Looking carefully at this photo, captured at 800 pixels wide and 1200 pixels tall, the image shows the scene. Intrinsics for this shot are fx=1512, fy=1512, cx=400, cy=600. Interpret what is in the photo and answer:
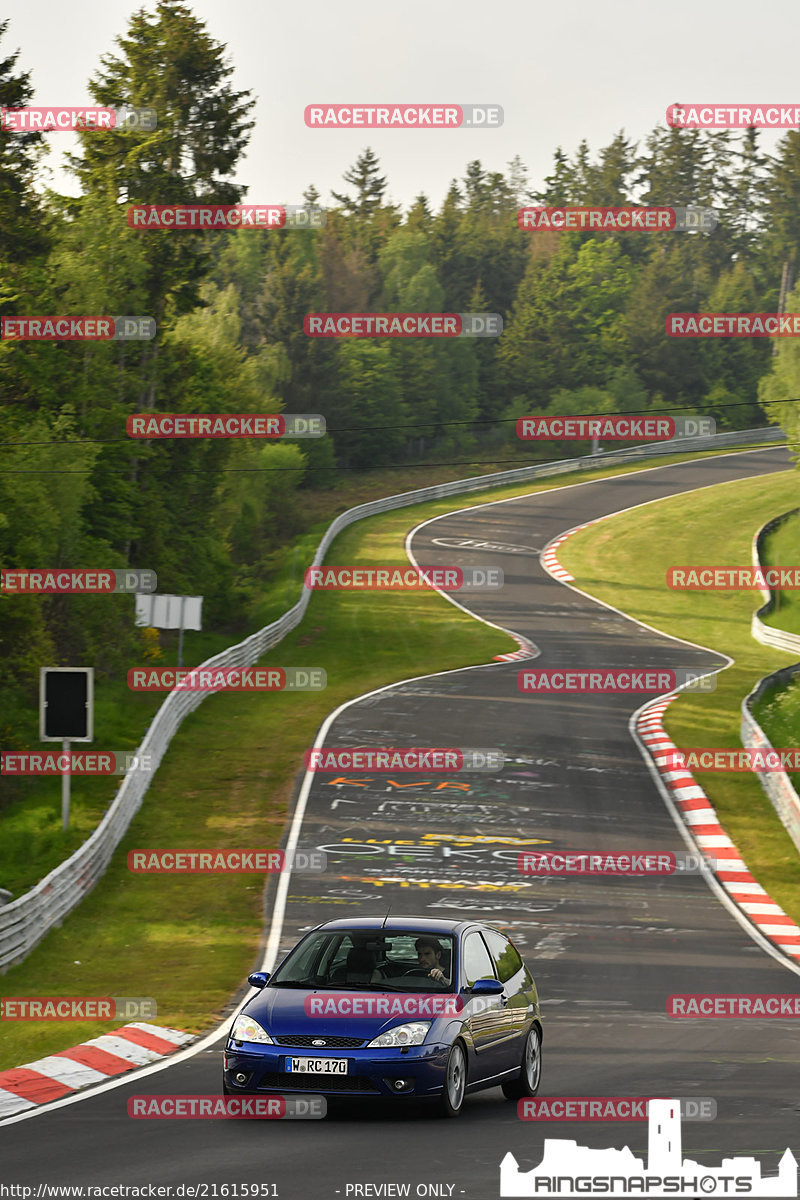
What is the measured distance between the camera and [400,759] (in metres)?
33.6

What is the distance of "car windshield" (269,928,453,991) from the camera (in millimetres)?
11086

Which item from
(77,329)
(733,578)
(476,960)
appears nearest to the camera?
(476,960)

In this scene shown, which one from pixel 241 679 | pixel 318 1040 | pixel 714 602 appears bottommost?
pixel 241 679

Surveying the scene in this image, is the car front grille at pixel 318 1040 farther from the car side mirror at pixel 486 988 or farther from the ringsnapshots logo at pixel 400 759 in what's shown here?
the ringsnapshots logo at pixel 400 759

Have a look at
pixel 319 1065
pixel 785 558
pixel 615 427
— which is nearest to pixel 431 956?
pixel 319 1065

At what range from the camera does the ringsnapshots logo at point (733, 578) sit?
59.4 m

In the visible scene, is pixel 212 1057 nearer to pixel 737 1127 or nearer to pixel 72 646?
pixel 737 1127

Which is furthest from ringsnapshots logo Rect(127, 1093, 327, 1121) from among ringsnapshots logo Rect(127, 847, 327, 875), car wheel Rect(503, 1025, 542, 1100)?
ringsnapshots logo Rect(127, 847, 327, 875)

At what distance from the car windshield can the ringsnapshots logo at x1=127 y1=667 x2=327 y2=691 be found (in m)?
28.7

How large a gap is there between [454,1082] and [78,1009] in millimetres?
7398

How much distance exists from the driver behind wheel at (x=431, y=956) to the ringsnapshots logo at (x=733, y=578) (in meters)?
48.8

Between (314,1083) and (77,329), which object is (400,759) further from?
(314,1083)

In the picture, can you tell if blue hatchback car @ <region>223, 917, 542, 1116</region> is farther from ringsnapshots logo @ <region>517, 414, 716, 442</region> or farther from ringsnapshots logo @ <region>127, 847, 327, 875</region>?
ringsnapshots logo @ <region>517, 414, 716, 442</region>

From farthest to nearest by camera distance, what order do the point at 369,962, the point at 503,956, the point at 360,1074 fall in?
the point at 503,956 → the point at 369,962 → the point at 360,1074
